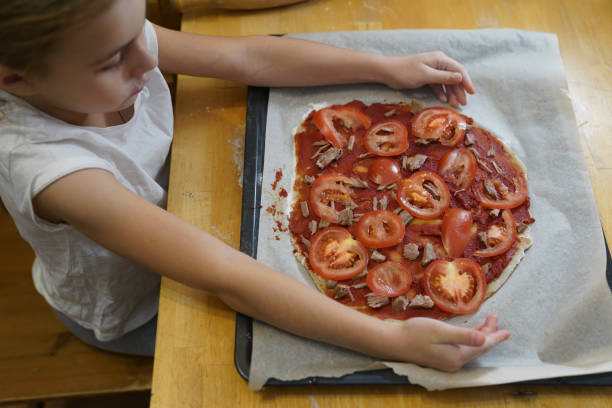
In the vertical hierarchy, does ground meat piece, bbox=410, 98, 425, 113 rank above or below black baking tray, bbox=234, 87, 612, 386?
above

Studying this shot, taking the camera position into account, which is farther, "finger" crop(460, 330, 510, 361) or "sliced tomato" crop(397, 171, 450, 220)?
"sliced tomato" crop(397, 171, 450, 220)

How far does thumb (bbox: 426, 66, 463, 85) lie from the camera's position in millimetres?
1306

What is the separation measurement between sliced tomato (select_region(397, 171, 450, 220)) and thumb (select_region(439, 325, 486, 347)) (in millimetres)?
310

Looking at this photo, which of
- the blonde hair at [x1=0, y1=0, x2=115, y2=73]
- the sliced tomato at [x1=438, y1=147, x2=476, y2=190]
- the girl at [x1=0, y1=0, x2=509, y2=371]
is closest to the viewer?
the blonde hair at [x1=0, y1=0, x2=115, y2=73]

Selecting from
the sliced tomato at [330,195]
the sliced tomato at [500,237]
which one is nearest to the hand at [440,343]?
the sliced tomato at [500,237]

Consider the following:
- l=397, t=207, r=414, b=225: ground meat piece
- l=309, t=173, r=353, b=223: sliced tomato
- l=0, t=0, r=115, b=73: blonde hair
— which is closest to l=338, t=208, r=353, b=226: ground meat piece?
l=309, t=173, r=353, b=223: sliced tomato

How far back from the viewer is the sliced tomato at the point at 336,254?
3.70ft

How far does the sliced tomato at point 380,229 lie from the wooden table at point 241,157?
0.28 meters

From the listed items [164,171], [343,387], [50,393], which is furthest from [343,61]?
[50,393]

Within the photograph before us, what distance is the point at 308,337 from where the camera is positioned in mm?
1018

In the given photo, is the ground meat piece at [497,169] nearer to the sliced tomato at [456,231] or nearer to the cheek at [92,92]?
the sliced tomato at [456,231]

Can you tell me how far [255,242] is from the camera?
1.15 m

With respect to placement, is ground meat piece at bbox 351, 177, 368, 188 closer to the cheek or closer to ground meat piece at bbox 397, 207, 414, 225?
ground meat piece at bbox 397, 207, 414, 225

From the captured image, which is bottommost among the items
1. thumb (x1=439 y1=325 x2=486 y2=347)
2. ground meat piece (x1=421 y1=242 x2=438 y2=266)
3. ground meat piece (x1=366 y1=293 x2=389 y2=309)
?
ground meat piece (x1=366 y1=293 x2=389 y2=309)
